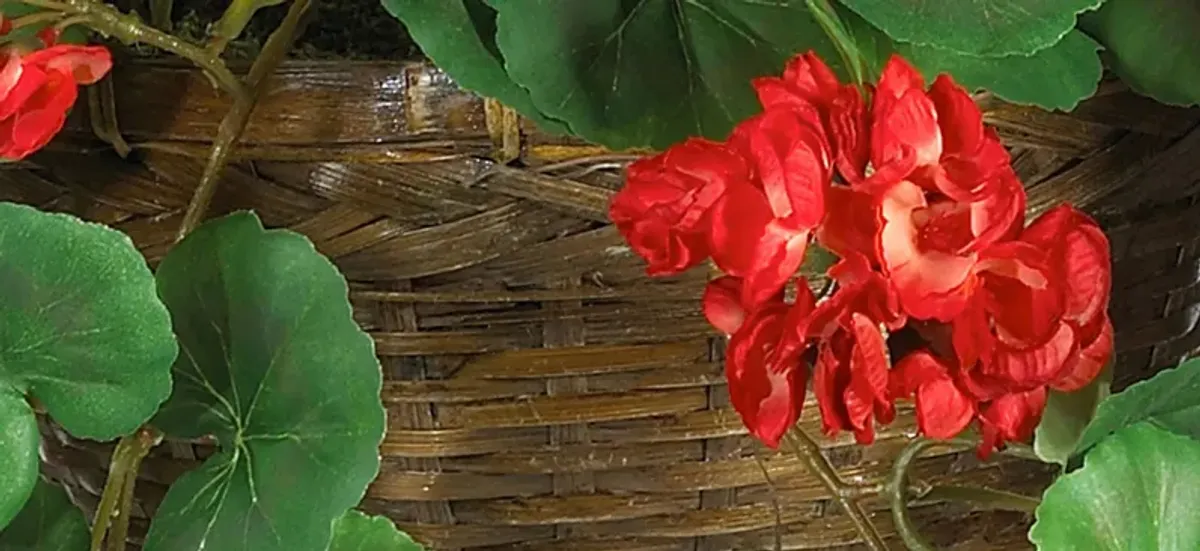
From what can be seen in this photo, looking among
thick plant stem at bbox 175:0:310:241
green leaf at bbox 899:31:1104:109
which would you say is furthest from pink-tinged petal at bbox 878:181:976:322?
thick plant stem at bbox 175:0:310:241

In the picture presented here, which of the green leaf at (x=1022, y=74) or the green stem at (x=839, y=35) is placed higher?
the green stem at (x=839, y=35)

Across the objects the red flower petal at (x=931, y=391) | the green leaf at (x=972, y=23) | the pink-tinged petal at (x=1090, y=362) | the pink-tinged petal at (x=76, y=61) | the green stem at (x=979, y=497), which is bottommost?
the green stem at (x=979, y=497)

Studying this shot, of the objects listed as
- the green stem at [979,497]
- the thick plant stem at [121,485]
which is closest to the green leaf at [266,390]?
the thick plant stem at [121,485]

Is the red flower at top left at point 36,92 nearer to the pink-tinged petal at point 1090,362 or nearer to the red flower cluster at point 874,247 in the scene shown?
the red flower cluster at point 874,247

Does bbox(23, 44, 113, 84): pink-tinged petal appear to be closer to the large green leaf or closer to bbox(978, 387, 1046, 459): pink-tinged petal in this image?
the large green leaf

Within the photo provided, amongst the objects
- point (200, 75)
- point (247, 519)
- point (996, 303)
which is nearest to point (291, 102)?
point (200, 75)

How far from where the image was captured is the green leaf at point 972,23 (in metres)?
0.38

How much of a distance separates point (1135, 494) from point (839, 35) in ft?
0.53

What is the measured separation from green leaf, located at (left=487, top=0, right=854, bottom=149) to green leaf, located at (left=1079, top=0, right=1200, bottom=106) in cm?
12

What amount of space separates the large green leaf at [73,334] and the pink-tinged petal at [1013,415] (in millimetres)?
237

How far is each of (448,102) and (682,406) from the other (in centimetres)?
15

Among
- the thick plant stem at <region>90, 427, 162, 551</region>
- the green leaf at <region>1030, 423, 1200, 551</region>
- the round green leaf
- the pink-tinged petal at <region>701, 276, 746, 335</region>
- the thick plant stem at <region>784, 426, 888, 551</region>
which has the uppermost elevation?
the pink-tinged petal at <region>701, 276, 746, 335</region>

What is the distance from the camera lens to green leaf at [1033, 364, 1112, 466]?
493 millimetres

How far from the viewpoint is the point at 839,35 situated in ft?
1.35
